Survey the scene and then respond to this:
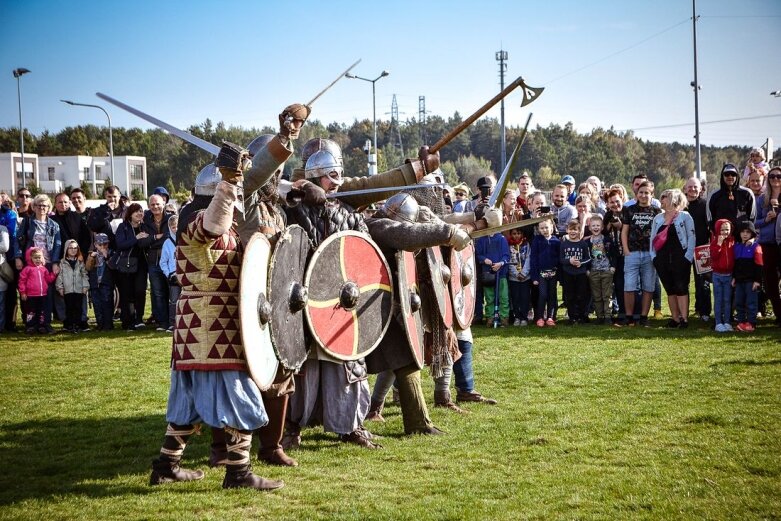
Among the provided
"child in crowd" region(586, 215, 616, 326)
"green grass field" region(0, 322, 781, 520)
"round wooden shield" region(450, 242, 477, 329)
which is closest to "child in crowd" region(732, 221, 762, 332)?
"green grass field" region(0, 322, 781, 520)

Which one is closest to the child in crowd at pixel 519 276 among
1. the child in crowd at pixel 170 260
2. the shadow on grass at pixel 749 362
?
the shadow on grass at pixel 749 362

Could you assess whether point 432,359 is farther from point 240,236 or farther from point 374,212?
point 240,236

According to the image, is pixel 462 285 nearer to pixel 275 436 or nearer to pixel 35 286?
pixel 275 436

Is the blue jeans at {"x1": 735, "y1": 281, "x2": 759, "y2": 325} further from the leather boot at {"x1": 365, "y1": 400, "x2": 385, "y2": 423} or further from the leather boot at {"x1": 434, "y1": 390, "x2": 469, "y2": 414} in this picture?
the leather boot at {"x1": 365, "y1": 400, "x2": 385, "y2": 423}

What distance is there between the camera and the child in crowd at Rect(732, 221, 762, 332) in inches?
384

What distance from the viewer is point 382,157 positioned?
4872cm

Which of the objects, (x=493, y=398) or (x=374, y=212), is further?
(x=493, y=398)

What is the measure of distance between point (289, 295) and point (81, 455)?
184cm

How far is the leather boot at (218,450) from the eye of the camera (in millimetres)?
4979

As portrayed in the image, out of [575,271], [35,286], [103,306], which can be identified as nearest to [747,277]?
[575,271]

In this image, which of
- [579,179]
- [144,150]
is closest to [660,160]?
[579,179]

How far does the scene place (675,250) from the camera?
10.1 metres

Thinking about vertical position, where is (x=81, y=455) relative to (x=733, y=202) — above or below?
below

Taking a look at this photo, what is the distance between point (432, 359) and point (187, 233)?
7.35 feet
